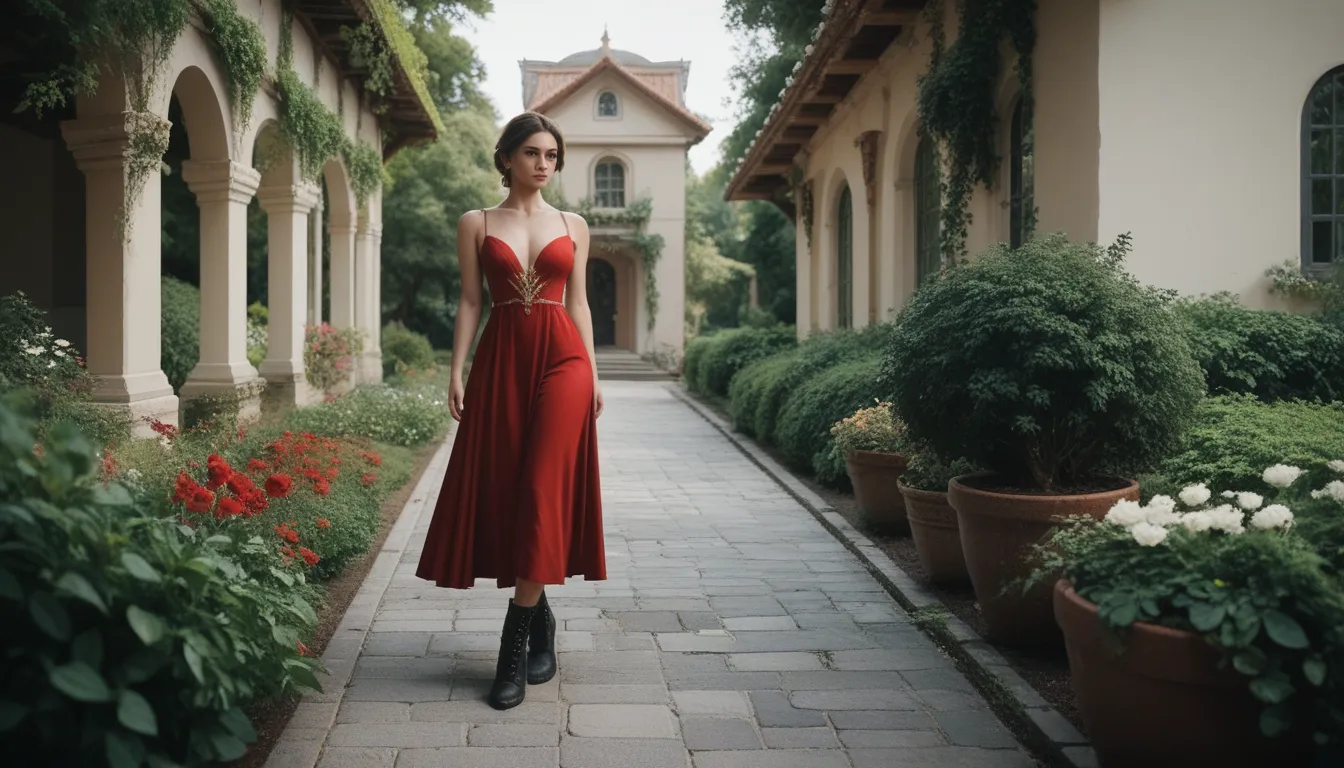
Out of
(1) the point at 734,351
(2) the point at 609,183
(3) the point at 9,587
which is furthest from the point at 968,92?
(2) the point at 609,183

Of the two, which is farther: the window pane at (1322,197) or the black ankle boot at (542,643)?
the window pane at (1322,197)

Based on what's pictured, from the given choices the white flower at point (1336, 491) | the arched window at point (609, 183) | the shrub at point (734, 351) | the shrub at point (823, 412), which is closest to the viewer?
the white flower at point (1336, 491)

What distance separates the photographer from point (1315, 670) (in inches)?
112

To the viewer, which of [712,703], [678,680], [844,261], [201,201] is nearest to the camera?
[712,703]

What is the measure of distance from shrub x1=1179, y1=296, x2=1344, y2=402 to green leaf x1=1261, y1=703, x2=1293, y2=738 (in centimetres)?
448

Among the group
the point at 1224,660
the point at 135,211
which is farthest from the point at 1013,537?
the point at 135,211

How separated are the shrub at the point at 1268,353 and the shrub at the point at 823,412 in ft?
7.74

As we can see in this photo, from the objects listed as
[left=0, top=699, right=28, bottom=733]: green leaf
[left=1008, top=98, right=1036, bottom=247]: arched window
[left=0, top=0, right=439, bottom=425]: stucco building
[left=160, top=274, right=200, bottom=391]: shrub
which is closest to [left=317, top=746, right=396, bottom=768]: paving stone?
[left=0, top=699, right=28, bottom=733]: green leaf

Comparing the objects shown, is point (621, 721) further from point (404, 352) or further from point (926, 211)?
point (404, 352)

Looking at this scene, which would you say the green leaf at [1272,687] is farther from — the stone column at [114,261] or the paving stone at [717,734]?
the stone column at [114,261]

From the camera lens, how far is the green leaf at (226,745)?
9.15 ft

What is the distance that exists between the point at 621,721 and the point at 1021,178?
6.74 m

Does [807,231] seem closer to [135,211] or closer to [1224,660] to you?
[135,211]

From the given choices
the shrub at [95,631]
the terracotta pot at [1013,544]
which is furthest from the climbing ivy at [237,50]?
the shrub at [95,631]
